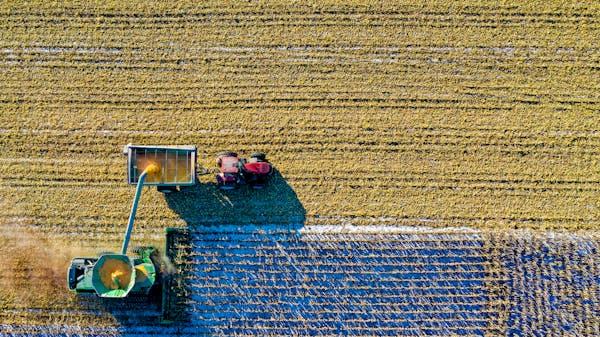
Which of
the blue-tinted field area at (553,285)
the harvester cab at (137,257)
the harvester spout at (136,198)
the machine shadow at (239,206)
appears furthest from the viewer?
the machine shadow at (239,206)

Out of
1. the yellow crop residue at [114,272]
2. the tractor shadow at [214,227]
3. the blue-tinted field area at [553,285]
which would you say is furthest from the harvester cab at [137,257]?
the blue-tinted field area at [553,285]

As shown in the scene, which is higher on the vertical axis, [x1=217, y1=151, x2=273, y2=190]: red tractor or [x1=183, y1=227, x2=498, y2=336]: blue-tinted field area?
[x1=217, y1=151, x2=273, y2=190]: red tractor

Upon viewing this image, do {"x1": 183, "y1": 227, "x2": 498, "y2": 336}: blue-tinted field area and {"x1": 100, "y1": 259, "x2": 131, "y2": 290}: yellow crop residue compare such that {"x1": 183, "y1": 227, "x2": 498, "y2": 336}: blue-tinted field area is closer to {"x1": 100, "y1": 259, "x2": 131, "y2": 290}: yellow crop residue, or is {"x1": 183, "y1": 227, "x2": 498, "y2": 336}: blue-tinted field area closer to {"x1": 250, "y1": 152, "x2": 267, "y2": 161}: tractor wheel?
{"x1": 100, "y1": 259, "x2": 131, "y2": 290}: yellow crop residue

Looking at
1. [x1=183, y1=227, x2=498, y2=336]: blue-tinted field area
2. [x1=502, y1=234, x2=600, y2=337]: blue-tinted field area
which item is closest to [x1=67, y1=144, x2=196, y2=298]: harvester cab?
[x1=183, y1=227, x2=498, y2=336]: blue-tinted field area

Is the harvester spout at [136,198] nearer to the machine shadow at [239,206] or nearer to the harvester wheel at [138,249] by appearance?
the harvester wheel at [138,249]

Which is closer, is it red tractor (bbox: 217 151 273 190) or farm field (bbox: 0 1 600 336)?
red tractor (bbox: 217 151 273 190)

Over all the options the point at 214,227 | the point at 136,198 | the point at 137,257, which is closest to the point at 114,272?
the point at 137,257
